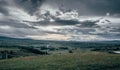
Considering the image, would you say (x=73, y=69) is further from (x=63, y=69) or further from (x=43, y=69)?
(x=43, y=69)

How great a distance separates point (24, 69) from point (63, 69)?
31.3 ft

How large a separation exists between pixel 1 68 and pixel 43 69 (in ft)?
37.1

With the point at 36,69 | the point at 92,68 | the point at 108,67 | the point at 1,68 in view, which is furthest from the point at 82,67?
the point at 1,68

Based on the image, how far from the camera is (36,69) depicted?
56.2 meters

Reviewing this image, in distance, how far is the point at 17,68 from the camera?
2291 inches

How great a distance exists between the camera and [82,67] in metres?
58.0

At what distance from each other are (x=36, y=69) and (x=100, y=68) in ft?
50.8

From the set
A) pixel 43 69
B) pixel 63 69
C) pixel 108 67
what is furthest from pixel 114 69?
pixel 43 69

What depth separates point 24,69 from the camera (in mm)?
57031

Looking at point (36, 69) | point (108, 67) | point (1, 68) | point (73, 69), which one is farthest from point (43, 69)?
point (108, 67)

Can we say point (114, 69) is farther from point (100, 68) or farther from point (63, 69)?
point (63, 69)

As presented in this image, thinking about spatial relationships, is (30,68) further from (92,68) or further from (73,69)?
(92,68)

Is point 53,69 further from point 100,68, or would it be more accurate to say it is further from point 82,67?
point 100,68

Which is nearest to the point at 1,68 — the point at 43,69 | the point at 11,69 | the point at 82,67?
the point at 11,69
